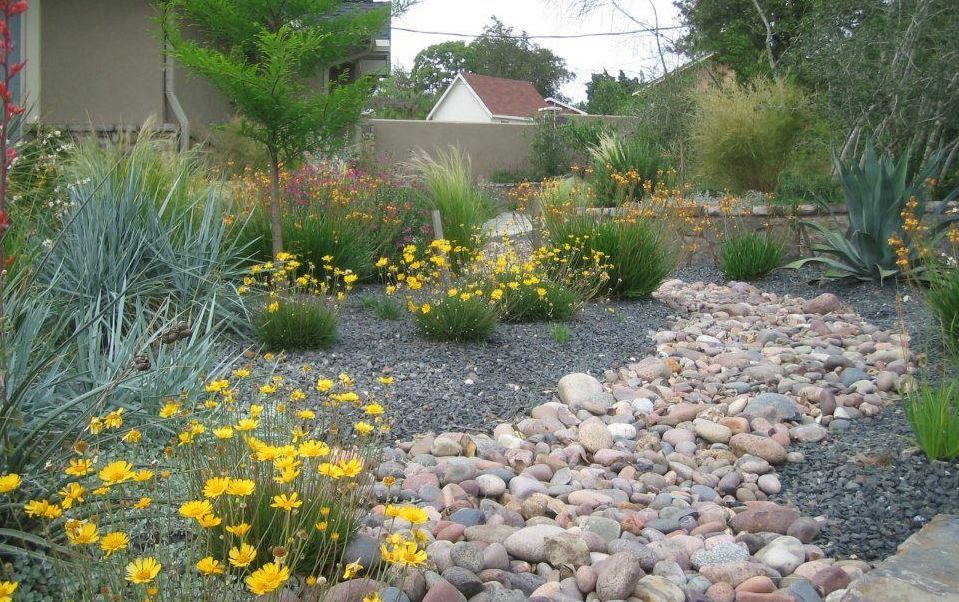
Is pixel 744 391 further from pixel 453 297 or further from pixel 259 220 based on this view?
pixel 259 220

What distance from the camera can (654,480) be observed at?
11.9ft

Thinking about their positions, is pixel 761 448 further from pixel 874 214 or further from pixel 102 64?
pixel 102 64

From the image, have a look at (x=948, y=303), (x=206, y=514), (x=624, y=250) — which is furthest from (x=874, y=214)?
(x=206, y=514)

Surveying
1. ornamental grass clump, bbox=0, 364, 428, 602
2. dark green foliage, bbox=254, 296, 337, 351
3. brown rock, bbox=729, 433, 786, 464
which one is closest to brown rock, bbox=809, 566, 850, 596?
brown rock, bbox=729, 433, 786, 464

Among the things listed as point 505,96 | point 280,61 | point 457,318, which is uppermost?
point 505,96

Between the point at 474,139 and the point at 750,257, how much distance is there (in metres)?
A: 12.8

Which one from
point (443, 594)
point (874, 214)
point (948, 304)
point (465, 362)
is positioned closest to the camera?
point (443, 594)

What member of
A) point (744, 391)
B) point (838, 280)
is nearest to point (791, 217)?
point (838, 280)

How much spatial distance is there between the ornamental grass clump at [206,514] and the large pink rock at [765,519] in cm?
142

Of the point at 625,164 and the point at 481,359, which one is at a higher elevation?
the point at 625,164

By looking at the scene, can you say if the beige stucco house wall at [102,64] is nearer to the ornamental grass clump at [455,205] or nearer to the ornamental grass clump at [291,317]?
the ornamental grass clump at [455,205]

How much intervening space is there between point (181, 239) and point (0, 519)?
11.0ft

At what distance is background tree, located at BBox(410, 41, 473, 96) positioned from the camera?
54.7m

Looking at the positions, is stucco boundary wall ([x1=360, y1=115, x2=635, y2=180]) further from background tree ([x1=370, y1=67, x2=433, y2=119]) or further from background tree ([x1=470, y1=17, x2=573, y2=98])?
background tree ([x1=470, y1=17, x2=573, y2=98])
